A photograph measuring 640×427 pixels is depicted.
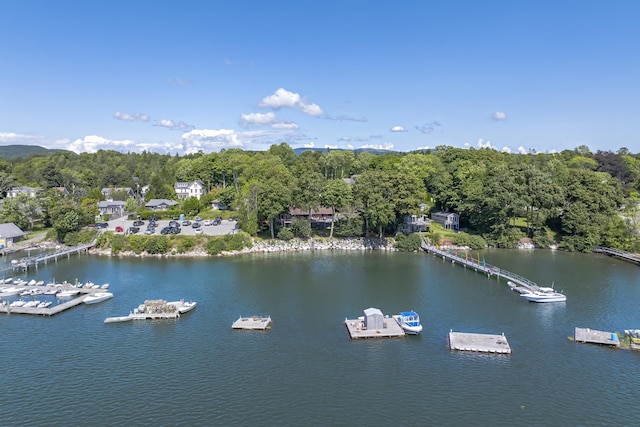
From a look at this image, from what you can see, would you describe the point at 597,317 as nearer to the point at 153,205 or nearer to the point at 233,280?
the point at 233,280

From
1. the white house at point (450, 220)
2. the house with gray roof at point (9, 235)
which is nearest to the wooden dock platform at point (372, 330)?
the white house at point (450, 220)

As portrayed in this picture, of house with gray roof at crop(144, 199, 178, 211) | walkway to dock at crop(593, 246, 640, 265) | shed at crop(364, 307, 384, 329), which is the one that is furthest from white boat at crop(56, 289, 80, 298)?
walkway to dock at crop(593, 246, 640, 265)

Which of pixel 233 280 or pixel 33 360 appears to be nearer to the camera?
pixel 33 360

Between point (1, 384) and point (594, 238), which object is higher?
point (594, 238)

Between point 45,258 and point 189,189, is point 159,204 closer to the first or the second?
point 189,189

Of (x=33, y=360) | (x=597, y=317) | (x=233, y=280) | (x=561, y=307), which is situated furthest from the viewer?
(x=233, y=280)

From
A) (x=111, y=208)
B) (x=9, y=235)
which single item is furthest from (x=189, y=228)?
(x=111, y=208)

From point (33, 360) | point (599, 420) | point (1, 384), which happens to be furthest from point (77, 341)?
point (599, 420)

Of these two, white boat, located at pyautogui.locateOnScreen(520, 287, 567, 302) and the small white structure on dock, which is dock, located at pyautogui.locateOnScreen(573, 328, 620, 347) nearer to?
white boat, located at pyautogui.locateOnScreen(520, 287, 567, 302)
